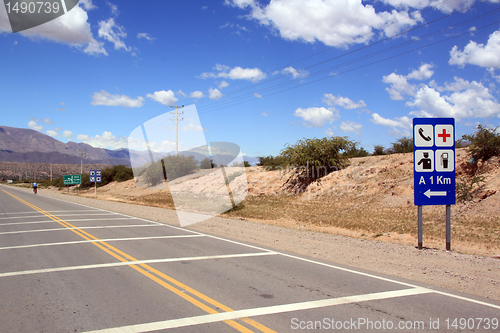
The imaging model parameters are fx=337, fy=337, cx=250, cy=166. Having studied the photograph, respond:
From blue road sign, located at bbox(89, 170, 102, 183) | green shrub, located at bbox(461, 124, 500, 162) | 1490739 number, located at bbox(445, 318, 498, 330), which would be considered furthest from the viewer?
blue road sign, located at bbox(89, 170, 102, 183)

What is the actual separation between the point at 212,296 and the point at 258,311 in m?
1.00

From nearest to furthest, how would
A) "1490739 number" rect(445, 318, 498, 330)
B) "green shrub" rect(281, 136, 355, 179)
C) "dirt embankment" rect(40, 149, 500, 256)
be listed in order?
"1490739 number" rect(445, 318, 498, 330)
"dirt embankment" rect(40, 149, 500, 256)
"green shrub" rect(281, 136, 355, 179)

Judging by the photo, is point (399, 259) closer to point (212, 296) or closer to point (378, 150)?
point (212, 296)

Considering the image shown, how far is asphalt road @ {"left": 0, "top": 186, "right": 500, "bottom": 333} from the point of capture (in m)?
4.67

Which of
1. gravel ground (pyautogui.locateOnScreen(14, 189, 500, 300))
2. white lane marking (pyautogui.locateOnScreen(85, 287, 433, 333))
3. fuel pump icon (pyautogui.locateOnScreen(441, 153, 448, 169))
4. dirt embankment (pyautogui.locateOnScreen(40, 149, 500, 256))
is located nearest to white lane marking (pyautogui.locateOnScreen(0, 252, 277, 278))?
gravel ground (pyautogui.locateOnScreen(14, 189, 500, 300))

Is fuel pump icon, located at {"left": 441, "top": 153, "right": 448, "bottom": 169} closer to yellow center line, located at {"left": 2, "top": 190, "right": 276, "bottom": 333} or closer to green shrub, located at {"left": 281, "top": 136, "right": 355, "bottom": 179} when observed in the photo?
yellow center line, located at {"left": 2, "top": 190, "right": 276, "bottom": 333}

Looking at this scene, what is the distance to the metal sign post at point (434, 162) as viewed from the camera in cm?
1020

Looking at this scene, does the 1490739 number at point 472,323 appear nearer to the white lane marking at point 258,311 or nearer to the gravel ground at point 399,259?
the white lane marking at point 258,311

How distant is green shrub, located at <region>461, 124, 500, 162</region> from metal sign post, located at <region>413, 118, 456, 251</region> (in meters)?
12.1

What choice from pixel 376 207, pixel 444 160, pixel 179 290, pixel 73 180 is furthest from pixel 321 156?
pixel 73 180

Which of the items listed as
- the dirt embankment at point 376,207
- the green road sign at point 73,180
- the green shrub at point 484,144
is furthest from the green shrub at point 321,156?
the green road sign at point 73,180

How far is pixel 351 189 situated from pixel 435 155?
15621mm

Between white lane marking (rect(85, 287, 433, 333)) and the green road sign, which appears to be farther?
the green road sign

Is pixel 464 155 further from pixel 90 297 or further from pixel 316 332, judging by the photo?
pixel 90 297
